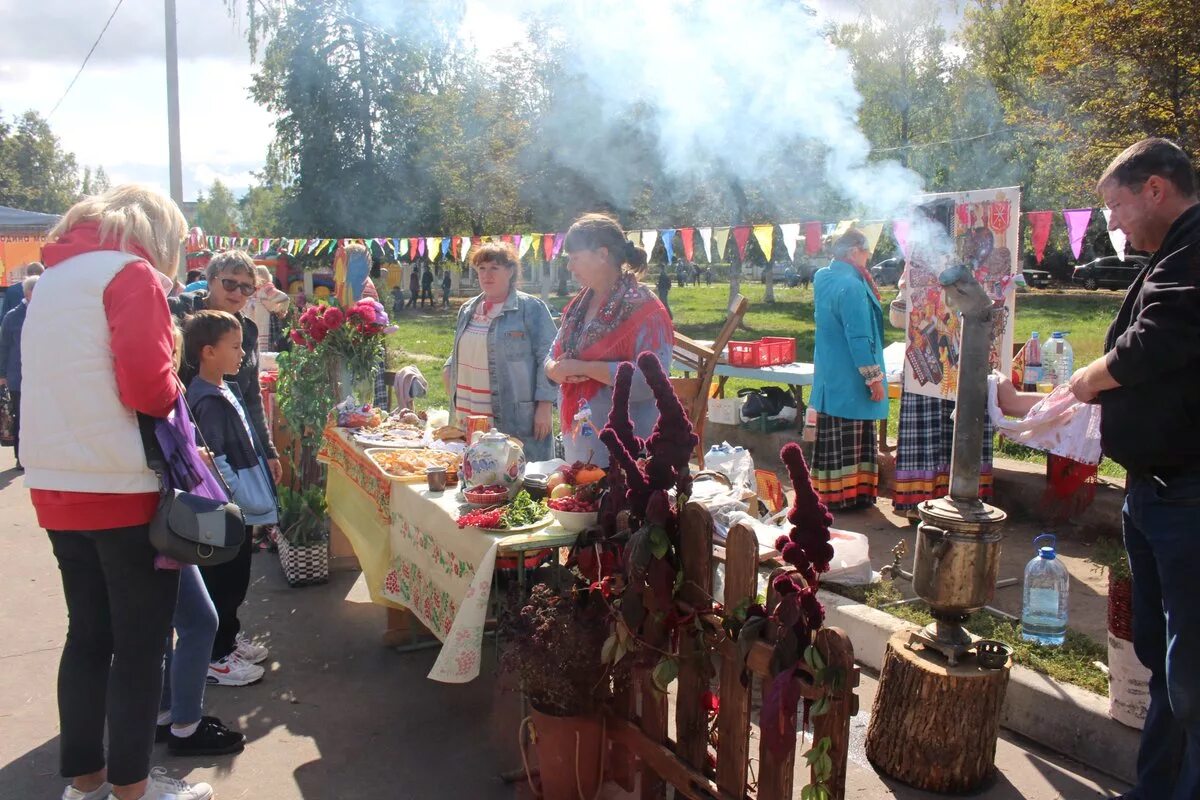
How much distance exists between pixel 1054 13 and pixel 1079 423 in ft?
44.8

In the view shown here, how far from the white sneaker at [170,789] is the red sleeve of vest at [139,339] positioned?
1255 millimetres

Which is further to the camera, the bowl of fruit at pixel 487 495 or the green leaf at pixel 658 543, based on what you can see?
the bowl of fruit at pixel 487 495

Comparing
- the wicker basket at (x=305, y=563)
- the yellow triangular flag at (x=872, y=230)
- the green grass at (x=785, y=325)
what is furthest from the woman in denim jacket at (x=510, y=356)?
the green grass at (x=785, y=325)

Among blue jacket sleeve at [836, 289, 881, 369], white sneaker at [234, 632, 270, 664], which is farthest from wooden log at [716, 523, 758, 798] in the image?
blue jacket sleeve at [836, 289, 881, 369]

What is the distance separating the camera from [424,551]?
11.8 feet

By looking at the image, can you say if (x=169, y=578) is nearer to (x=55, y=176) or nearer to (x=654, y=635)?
(x=654, y=635)

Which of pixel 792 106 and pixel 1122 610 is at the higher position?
pixel 792 106

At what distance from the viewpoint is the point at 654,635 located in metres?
2.70

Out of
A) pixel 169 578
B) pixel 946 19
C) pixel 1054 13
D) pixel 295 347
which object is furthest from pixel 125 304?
pixel 1054 13

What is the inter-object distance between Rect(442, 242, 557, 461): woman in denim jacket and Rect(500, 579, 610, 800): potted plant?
196 centimetres

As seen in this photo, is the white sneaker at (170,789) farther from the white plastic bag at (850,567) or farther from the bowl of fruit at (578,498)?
the white plastic bag at (850,567)

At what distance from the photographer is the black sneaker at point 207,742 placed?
341 cm

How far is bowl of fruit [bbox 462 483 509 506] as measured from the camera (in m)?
3.33

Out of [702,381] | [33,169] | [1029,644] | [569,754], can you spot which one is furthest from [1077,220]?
[33,169]
